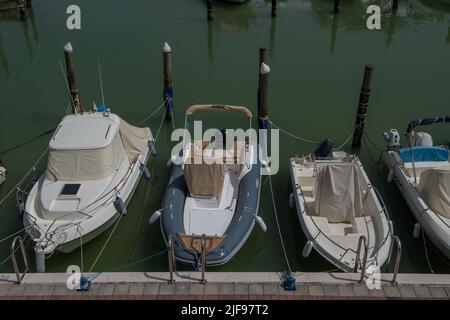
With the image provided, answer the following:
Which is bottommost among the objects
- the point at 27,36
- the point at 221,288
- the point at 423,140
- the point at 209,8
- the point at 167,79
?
the point at 221,288

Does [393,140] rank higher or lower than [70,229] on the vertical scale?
higher

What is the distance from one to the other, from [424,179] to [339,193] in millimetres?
2431

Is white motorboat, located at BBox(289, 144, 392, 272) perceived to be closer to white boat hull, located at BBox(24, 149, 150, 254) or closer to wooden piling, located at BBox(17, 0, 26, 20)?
white boat hull, located at BBox(24, 149, 150, 254)

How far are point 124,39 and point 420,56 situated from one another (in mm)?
14812

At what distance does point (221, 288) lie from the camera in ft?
29.8

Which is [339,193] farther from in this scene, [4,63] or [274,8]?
[4,63]

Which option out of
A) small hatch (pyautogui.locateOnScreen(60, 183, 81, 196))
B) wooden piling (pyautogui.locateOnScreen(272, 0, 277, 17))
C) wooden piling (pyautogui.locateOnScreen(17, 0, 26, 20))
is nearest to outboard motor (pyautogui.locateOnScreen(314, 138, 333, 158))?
small hatch (pyautogui.locateOnScreen(60, 183, 81, 196))

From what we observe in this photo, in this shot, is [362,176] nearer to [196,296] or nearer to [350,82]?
[196,296]

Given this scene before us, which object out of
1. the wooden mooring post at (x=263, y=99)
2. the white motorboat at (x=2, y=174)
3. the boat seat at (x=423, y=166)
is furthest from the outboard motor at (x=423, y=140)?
the white motorboat at (x=2, y=174)

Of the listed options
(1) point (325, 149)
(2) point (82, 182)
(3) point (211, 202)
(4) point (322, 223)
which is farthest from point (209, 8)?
(4) point (322, 223)

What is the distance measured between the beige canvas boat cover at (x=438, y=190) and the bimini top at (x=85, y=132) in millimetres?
8299

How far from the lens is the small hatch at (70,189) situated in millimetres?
11938

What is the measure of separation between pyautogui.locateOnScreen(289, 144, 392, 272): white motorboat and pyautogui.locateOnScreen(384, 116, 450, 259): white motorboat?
1261 millimetres

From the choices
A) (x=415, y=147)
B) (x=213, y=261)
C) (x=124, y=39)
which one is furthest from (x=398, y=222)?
(x=124, y=39)
